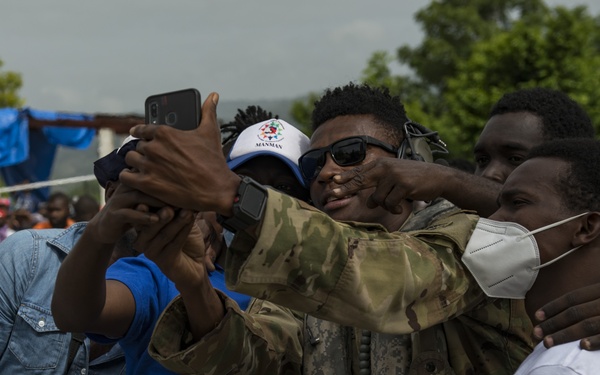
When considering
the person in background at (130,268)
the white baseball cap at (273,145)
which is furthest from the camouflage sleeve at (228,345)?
the white baseball cap at (273,145)

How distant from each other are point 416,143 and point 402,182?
Answer: 2.13 feet

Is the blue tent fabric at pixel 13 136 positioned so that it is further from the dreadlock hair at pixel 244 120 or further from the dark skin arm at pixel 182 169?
the dark skin arm at pixel 182 169

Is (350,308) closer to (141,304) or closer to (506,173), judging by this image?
(141,304)

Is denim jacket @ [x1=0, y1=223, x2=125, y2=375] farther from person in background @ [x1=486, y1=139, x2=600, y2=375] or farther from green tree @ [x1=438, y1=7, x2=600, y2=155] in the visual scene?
green tree @ [x1=438, y1=7, x2=600, y2=155]

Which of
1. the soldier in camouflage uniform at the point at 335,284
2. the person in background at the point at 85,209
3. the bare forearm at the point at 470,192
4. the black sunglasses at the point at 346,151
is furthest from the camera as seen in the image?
the person in background at the point at 85,209

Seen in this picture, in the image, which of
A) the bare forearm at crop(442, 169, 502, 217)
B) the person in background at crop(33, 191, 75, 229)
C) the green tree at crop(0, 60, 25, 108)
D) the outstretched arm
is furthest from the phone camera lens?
the green tree at crop(0, 60, 25, 108)

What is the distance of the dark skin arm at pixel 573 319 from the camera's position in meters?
A: 2.21

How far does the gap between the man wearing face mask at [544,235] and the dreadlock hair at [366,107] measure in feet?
2.69

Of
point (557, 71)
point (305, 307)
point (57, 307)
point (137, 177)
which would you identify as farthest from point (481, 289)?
point (557, 71)

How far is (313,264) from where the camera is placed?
7.02 ft

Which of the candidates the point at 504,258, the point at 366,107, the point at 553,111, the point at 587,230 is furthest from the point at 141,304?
the point at 553,111

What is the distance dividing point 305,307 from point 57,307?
87 centimetres

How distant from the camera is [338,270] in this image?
2162 millimetres

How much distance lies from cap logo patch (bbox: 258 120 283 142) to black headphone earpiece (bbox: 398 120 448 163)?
22.0 inches
